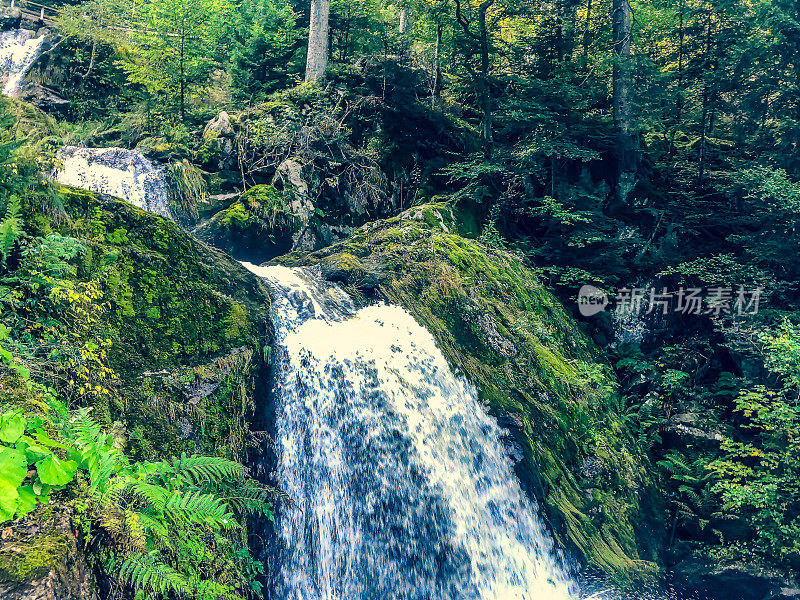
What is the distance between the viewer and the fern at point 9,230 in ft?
12.3

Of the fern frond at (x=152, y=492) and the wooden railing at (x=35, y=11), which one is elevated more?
the wooden railing at (x=35, y=11)

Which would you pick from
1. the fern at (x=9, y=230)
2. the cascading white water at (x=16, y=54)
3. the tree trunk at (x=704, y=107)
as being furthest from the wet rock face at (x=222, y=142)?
the tree trunk at (x=704, y=107)

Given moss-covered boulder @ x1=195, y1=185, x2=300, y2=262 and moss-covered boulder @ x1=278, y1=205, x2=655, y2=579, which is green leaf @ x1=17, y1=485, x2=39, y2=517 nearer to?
moss-covered boulder @ x1=278, y1=205, x2=655, y2=579

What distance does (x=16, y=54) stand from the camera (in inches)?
620

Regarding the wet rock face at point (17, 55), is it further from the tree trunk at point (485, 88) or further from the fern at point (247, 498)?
the fern at point (247, 498)

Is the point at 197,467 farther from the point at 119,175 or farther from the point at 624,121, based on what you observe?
the point at 624,121

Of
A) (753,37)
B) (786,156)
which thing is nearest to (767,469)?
(786,156)

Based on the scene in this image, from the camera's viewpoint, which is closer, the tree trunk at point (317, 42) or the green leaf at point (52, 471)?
the green leaf at point (52, 471)

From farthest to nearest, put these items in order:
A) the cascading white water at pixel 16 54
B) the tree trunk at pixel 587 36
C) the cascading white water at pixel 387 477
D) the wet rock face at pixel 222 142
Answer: the cascading white water at pixel 16 54, the tree trunk at pixel 587 36, the wet rock face at pixel 222 142, the cascading white water at pixel 387 477

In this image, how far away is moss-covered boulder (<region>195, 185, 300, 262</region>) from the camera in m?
9.53

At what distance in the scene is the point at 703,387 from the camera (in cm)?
1046

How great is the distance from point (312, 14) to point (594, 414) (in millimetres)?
12370

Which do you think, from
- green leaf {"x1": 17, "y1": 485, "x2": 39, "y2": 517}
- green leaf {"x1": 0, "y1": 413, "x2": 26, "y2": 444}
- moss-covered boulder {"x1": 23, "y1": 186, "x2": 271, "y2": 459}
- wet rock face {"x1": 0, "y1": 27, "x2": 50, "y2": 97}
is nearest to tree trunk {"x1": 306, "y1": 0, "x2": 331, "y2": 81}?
wet rock face {"x1": 0, "y1": 27, "x2": 50, "y2": 97}

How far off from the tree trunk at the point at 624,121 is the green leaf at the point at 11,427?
13607mm
